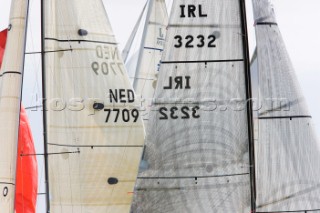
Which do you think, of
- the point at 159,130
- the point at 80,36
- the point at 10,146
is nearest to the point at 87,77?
the point at 80,36

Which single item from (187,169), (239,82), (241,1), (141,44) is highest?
(141,44)

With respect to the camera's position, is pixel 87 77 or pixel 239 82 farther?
pixel 87 77

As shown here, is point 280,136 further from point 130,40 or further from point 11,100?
point 130,40

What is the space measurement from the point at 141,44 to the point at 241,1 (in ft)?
38.3

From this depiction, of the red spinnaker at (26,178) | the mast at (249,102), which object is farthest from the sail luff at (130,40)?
the mast at (249,102)

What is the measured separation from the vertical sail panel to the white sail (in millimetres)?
7715

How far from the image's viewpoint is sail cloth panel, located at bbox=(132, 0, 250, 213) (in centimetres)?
1920

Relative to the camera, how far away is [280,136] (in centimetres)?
1944

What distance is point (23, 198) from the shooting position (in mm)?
24188

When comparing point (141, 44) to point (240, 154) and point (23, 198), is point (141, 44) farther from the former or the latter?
point (240, 154)

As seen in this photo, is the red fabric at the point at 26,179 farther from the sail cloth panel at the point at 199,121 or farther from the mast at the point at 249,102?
the mast at the point at 249,102

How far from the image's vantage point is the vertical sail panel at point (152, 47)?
3031 cm

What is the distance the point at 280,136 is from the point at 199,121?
52.1 inches

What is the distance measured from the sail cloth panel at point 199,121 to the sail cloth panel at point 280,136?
1.20ft
